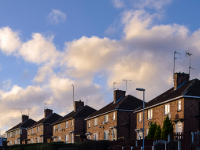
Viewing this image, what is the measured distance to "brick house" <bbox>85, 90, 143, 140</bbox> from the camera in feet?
175

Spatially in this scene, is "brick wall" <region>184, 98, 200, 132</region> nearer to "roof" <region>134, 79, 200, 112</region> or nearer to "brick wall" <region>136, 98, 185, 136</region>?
"brick wall" <region>136, 98, 185, 136</region>

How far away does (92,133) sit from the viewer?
61.2 metres

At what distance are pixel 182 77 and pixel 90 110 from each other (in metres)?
29.5

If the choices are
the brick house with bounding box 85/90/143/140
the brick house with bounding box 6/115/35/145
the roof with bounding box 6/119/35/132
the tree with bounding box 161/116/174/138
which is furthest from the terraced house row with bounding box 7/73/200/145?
the roof with bounding box 6/119/35/132

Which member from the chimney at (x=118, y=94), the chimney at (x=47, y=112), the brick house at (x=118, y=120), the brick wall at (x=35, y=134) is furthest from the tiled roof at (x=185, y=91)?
the chimney at (x=47, y=112)

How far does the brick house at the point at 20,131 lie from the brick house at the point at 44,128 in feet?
25.5

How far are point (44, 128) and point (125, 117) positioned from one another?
3248cm

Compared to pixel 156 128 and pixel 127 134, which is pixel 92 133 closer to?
pixel 127 134

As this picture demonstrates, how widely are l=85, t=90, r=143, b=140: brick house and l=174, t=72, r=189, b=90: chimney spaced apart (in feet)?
37.2

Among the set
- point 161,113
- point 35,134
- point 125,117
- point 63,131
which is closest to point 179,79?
point 161,113

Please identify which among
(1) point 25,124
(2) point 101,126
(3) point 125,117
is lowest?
(1) point 25,124

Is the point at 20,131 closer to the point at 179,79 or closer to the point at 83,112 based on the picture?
the point at 83,112

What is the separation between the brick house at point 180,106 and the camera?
3923 centimetres

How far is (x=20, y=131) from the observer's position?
96.9m
